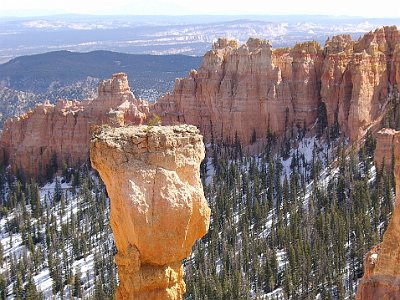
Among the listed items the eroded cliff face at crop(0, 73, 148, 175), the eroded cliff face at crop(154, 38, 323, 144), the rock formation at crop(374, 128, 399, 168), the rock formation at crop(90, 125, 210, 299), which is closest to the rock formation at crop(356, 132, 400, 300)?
the rock formation at crop(90, 125, 210, 299)

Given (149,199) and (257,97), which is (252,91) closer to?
(257,97)

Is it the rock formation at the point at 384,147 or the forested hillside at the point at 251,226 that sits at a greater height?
the rock formation at the point at 384,147

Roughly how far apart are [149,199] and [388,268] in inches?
452

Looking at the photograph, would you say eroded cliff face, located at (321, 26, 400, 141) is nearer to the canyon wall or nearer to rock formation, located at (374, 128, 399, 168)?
the canyon wall

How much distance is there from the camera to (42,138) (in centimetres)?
9644

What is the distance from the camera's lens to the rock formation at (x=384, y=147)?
6781 cm

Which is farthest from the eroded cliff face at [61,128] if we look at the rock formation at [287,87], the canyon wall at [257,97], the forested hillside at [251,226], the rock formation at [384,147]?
the rock formation at [384,147]

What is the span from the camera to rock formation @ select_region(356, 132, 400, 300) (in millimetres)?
25430

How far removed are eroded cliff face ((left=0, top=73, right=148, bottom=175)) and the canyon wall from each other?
130 millimetres

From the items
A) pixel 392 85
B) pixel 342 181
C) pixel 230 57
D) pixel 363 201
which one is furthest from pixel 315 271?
pixel 230 57

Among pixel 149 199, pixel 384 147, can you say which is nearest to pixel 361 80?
pixel 384 147

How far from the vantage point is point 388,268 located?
85.4 feet

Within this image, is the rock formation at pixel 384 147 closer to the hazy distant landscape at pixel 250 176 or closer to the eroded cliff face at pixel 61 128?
the hazy distant landscape at pixel 250 176

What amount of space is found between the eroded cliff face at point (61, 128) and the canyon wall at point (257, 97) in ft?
0.43
